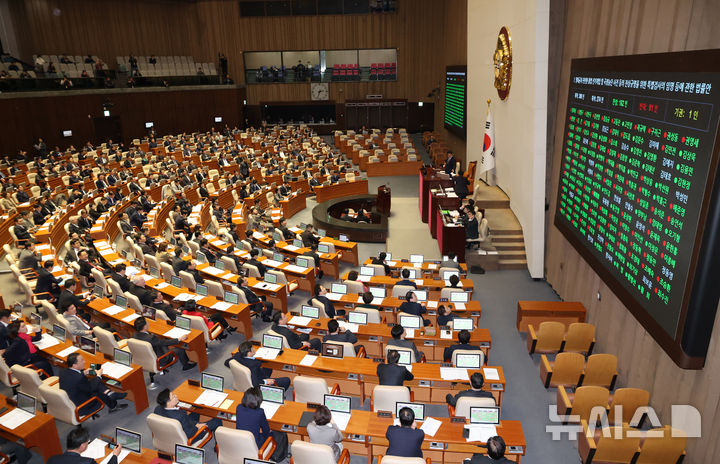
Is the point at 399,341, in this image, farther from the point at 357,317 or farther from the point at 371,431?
the point at 371,431

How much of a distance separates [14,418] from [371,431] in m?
5.10

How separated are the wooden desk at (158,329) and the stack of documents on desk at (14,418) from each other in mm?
2488

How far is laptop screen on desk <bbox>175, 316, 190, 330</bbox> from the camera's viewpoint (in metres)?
9.06

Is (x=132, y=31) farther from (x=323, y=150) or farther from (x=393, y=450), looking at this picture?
(x=393, y=450)

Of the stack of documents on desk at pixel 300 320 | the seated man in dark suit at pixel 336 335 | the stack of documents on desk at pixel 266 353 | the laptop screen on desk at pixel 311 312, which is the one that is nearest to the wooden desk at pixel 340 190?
the laptop screen on desk at pixel 311 312

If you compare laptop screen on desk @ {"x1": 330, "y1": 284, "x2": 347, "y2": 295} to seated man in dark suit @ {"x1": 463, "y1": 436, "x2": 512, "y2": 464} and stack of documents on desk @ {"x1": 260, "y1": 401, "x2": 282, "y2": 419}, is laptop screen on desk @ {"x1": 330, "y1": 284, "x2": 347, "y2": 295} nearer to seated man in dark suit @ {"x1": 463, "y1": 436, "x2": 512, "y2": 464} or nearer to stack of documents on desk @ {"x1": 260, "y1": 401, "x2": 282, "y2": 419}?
stack of documents on desk @ {"x1": 260, "y1": 401, "x2": 282, "y2": 419}

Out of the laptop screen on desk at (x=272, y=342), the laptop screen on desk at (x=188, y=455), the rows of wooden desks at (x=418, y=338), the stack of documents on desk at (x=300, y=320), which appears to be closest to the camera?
the laptop screen on desk at (x=188, y=455)

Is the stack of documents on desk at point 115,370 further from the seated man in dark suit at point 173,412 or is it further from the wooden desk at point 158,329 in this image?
the seated man in dark suit at point 173,412

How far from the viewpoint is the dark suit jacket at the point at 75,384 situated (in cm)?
723

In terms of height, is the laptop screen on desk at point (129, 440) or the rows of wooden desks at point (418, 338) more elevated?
the laptop screen on desk at point (129, 440)

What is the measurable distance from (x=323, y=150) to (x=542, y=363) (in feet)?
68.8

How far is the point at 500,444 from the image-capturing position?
516cm


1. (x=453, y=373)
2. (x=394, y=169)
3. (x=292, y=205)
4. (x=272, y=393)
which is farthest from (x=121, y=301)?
(x=394, y=169)

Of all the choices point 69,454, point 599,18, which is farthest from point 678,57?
point 69,454
